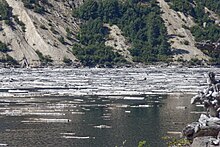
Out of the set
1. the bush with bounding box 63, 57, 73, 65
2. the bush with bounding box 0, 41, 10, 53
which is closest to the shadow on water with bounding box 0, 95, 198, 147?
the bush with bounding box 0, 41, 10, 53

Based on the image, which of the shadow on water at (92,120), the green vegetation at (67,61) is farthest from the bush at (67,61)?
the shadow on water at (92,120)

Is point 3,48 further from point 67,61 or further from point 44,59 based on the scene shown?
point 67,61

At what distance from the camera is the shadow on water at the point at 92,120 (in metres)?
47.2

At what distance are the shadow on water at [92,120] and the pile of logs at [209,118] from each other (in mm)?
22799

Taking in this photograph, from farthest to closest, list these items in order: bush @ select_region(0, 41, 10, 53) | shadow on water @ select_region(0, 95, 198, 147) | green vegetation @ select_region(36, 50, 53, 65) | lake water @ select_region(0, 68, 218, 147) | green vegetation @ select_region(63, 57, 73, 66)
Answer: green vegetation @ select_region(63, 57, 73, 66), green vegetation @ select_region(36, 50, 53, 65), bush @ select_region(0, 41, 10, 53), lake water @ select_region(0, 68, 218, 147), shadow on water @ select_region(0, 95, 198, 147)

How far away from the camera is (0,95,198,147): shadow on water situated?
47.2m

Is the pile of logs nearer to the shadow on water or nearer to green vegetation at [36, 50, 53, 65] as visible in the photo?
the shadow on water

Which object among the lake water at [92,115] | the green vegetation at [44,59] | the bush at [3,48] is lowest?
the lake water at [92,115]

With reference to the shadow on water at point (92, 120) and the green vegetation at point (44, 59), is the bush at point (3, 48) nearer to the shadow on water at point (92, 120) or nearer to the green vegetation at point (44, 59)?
the green vegetation at point (44, 59)

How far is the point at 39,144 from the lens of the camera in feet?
149

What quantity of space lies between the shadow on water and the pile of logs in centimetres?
2280

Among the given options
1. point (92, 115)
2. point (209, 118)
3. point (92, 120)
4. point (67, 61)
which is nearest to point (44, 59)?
point (67, 61)

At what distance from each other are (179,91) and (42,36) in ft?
359

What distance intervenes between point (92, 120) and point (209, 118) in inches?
1541
